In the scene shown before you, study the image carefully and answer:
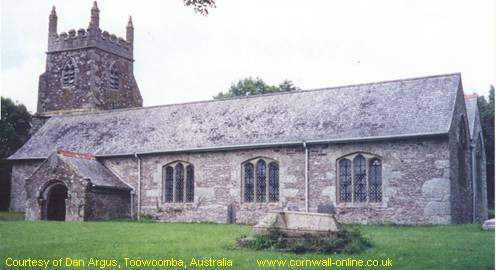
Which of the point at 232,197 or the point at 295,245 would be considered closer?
the point at 295,245

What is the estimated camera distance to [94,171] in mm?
28812

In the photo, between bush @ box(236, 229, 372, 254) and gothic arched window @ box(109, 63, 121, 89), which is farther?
gothic arched window @ box(109, 63, 121, 89)

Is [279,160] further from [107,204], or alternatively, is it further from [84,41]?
[84,41]

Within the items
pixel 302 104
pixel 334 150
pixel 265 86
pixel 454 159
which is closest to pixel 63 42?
pixel 265 86

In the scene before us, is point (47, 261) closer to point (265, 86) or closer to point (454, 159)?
point (454, 159)

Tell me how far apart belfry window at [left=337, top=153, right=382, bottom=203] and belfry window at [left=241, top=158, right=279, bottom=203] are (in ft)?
10.1

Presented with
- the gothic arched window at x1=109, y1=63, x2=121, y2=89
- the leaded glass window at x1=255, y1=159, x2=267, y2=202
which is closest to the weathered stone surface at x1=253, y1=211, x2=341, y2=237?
the leaded glass window at x1=255, y1=159, x2=267, y2=202

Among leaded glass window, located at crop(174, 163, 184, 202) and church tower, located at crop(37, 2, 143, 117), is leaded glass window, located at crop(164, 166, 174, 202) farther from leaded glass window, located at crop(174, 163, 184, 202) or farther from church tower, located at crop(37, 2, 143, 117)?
church tower, located at crop(37, 2, 143, 117)

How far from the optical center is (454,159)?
24.2 m

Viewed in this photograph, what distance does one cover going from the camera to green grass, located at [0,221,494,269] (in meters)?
12.5

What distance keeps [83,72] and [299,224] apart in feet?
103

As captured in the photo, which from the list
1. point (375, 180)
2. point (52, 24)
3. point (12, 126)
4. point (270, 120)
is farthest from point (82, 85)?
point (375, 180)

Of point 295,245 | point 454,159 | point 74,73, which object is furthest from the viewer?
point 74,73

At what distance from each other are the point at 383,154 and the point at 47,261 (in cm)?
1585
